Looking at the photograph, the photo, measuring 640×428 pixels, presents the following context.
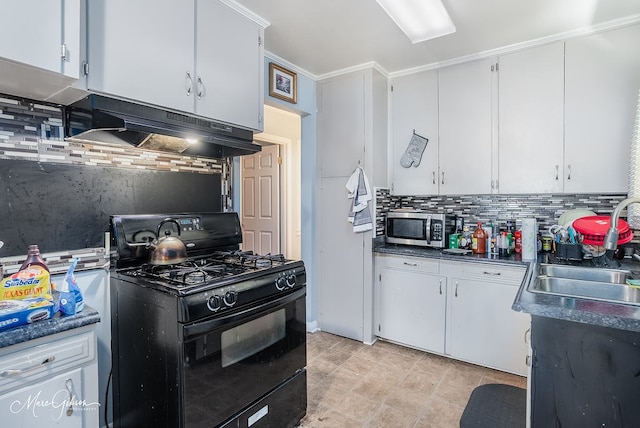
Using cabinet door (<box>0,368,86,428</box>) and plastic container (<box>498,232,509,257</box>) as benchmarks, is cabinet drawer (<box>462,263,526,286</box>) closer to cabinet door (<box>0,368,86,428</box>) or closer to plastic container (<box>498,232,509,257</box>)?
plastic container (<box>498,232,509,257</box>)

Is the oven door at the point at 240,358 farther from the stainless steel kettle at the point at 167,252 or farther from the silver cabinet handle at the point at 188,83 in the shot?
the silver cabinet handle at the point at 188,83

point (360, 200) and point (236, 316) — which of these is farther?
point (360, 200)

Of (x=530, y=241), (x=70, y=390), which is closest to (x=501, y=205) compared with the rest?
(x=530, y=241)

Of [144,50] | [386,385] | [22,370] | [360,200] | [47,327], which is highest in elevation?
[144,50]

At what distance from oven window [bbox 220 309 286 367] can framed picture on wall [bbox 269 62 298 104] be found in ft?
5.94

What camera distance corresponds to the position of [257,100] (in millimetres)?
2191

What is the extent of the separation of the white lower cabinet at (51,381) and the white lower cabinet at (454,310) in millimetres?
2196

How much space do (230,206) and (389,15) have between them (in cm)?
164

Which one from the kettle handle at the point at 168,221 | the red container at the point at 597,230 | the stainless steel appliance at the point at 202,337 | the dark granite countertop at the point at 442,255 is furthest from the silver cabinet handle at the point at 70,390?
the red container at the point at 597,230

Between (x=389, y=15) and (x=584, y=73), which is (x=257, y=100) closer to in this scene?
(x=389, y=15)

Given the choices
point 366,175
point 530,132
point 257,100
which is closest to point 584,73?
point 530,132

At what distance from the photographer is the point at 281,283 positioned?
1750 mm

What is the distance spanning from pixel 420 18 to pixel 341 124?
1.13 m

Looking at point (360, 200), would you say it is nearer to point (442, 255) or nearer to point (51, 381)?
point (442, 255)
